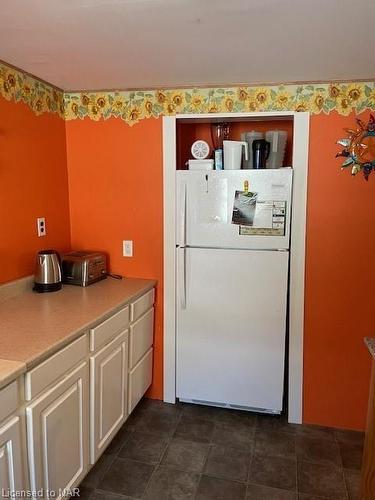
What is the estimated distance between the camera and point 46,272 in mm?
2326

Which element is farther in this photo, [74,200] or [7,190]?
[74,200]

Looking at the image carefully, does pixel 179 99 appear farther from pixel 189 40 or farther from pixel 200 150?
pixel 189 40

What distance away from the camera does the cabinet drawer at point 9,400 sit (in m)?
1.34

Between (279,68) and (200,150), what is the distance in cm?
70

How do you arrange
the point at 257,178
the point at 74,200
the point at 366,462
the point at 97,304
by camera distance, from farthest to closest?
the point at 74,200
the point at 257,178
the point at 97,304
the point at 366,462

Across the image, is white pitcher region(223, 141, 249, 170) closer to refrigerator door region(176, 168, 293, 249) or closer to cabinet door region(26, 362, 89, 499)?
refrigerator door region(176, 168, 293, 249)

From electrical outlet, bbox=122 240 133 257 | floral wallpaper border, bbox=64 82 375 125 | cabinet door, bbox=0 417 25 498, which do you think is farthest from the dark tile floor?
floral wallpaper border, bbox=64 82 375 125

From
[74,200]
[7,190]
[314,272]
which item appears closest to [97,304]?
[7,190]

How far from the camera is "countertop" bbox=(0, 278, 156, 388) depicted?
1.49 meters

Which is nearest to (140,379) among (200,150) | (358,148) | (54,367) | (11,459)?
(54,367)

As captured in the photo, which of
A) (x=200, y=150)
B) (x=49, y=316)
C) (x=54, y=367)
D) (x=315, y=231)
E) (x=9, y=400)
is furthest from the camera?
(x=200, y=150)

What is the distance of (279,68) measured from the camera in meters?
2.14

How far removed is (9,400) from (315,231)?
192 centimetres

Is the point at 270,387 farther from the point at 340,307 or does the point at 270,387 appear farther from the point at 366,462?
the point at 366,462
